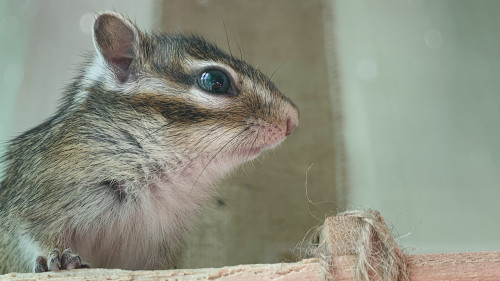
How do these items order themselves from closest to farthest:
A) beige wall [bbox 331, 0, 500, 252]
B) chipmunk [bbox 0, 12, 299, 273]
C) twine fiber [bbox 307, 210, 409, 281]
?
twine fiber [bbox 307, 210, 409, 281] → chipmunk [bbox 0, 12, 299, 273] → beige wall [bbox 331, 0, 500, 252]

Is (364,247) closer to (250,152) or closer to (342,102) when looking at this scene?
(250,152)

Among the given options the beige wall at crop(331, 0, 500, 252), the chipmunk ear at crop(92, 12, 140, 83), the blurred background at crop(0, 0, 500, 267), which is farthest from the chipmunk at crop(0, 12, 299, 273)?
the beige wall at crop(331, 0, 500, 252)

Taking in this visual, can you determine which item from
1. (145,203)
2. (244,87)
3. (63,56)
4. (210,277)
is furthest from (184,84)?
(63,56)

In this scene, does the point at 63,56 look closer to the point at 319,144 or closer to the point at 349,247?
the point at 319,144

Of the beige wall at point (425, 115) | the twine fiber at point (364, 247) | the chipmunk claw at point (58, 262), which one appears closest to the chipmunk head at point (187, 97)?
the chipmunk claw at point (58, 262)

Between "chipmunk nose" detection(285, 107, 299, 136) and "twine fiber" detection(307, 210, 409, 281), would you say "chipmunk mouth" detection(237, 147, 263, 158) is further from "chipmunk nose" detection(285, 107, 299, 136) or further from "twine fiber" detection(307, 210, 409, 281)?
"twine fiber" detection(307, 210, 409, 281)

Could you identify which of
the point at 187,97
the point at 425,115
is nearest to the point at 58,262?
the point at 187,97
